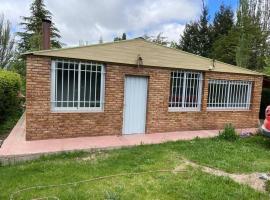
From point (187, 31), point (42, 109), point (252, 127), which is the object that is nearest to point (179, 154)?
point (42, 109)

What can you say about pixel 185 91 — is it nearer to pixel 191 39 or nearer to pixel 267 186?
pixel 267 186

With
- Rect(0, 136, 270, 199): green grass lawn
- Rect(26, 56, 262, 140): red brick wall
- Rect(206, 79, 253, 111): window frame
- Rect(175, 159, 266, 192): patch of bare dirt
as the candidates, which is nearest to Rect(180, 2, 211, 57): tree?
Rect(206, 79, 253, 111): window frame

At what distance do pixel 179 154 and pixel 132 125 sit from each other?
245 centimetres

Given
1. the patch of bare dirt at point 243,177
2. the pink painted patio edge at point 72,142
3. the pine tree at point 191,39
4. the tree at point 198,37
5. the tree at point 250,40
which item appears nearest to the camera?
the patch of bare dirt at point 243,177

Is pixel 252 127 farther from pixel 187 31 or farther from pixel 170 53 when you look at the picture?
pixel 187 31

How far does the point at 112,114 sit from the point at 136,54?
2.08 m

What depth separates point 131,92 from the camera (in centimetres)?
873

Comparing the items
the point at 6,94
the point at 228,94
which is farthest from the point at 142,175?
the point at 228,94

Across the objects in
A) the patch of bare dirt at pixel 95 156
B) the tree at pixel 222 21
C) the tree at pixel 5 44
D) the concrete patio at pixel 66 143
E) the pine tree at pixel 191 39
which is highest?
the tree at pixel 222 21

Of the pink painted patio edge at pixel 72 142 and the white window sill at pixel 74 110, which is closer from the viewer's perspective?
the pink painted patio edge at pixel 72 142

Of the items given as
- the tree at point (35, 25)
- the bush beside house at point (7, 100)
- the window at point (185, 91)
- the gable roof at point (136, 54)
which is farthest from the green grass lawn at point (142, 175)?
the tree at point (35, 25)

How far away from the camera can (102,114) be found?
8.30 metres

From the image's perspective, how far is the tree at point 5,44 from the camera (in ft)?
68.0

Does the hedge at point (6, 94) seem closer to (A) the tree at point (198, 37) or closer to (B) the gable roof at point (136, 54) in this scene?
(B) the gable roof at point (136, 54)
